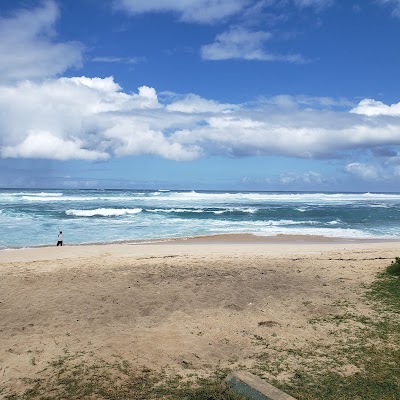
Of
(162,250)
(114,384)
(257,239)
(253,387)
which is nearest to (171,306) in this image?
(114,384)

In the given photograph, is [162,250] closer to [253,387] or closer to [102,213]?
[253,387]

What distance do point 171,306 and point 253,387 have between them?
3363mm

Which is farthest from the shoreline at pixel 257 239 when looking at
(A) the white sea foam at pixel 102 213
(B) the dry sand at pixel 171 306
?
(A) the white sea foam at pixel 102 213

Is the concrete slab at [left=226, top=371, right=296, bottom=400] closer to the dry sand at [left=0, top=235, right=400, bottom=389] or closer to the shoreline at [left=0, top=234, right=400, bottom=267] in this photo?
the dry sand at [left=0, top=235, right=400, bottom=389]

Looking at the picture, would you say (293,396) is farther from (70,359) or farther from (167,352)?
(70,359)

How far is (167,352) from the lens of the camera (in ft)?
18.6

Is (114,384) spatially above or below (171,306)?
below

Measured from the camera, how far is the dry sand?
5711 millimetres

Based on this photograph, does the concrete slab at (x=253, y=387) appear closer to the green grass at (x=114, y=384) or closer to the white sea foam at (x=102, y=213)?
the green grass at (x=114, y=384)

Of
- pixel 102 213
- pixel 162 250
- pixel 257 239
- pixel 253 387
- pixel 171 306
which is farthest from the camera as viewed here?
pixel 102 213

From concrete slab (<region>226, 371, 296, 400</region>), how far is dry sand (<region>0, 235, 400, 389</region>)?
21.0 inches

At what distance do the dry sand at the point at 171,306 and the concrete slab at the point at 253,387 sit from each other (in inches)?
21.0

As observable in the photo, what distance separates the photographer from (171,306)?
7641 mm

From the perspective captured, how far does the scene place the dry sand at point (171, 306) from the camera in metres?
5.71
